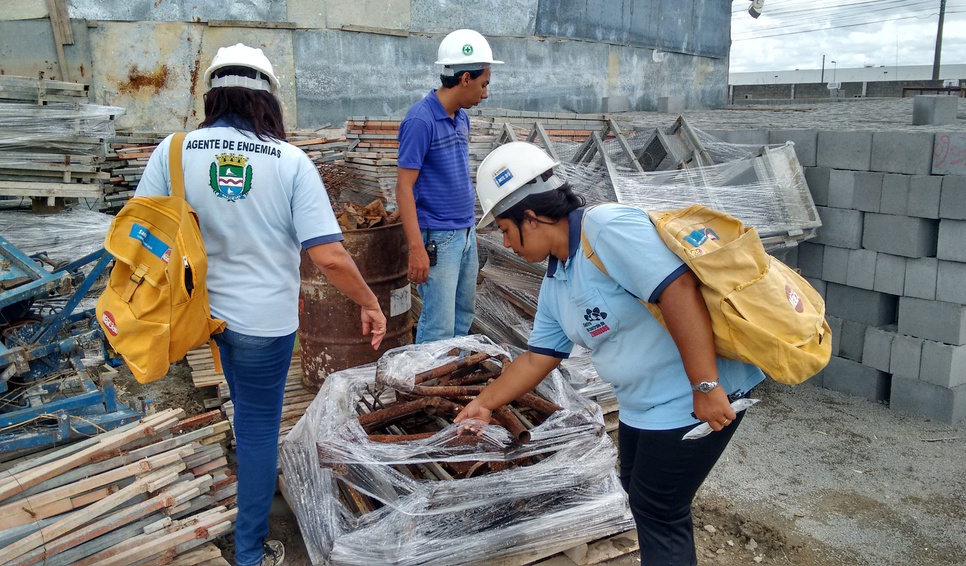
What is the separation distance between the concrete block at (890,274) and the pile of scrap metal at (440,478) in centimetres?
288

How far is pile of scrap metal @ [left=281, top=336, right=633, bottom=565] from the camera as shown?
9.05ft

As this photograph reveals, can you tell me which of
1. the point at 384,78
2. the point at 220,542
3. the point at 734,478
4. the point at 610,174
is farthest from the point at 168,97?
the point at 734,478

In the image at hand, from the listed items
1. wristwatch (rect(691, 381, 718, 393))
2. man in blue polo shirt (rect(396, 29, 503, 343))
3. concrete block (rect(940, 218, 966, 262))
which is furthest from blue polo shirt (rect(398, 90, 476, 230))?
concrete block (rect(940, 218, 966, 262))

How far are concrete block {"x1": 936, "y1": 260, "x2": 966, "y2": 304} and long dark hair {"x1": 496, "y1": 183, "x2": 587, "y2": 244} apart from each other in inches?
145

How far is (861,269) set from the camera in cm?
511

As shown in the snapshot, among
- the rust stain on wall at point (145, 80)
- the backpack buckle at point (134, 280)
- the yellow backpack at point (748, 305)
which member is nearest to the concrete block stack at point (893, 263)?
the yellow backpack at point (748, 305)

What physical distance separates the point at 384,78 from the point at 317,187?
33.2 ft

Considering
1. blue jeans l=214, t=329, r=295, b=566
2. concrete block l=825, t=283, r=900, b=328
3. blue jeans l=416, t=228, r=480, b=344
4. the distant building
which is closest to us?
blue jeans l=214, t=329, r=295, b=566

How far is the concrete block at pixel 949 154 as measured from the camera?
4.48 meters

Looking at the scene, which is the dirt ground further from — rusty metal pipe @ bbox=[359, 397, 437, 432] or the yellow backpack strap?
the yellow backpack strap

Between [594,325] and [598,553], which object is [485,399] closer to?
[594,325]

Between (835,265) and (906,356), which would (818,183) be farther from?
(906,356)

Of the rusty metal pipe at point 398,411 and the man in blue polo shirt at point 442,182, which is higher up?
the man in blue polo shirt at point 442,182

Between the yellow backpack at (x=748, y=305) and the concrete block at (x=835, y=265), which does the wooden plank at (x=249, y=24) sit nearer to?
the concrete block at (x=835, y=265)
